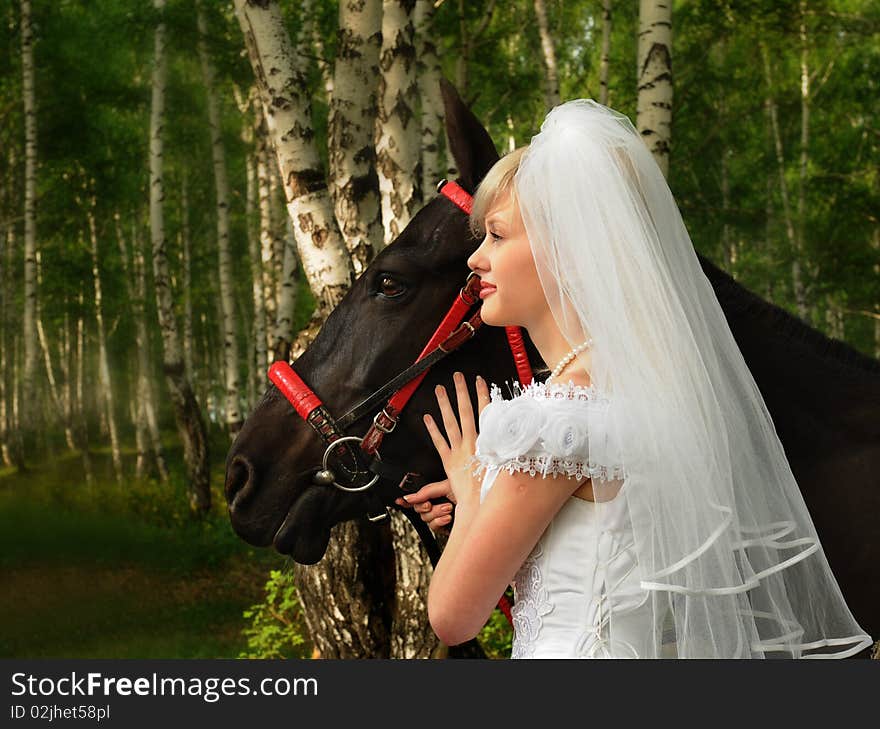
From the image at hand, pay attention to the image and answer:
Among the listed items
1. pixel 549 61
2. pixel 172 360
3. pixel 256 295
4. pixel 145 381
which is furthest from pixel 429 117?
pixel 145 381

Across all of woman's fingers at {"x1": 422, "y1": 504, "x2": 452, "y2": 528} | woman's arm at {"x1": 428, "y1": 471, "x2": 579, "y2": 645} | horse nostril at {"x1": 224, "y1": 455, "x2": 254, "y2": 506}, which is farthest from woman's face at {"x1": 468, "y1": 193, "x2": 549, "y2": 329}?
horse nostril at {"x1": 224, "y1": 455, "x2": 254, "y2": 506}

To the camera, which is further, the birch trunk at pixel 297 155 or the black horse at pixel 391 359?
the birch trunk at pixel 297 155

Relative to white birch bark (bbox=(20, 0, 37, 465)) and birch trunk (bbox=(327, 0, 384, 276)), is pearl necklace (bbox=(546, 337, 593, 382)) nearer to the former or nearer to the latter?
birch trunk (bbox=(327, 0, 384, 276))

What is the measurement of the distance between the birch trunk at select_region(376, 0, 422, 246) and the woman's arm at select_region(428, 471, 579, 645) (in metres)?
3.87

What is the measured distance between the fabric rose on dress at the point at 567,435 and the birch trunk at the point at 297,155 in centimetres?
311

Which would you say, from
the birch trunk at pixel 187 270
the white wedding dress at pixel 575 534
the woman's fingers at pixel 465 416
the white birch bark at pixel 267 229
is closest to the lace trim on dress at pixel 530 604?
the white wedding dress at pixel 575 534

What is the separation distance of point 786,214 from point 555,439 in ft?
68.1

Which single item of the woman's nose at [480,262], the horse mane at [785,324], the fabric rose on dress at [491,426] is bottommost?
the fabric rose on dress at [491,426]

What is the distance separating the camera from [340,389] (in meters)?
2.92

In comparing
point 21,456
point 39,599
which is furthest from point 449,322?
point 21,456

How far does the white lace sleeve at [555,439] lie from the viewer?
76.5 inches

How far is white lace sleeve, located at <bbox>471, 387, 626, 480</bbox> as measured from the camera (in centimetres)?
194

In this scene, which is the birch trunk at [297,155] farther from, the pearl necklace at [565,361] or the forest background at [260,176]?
the pearl necklace at [565,361]

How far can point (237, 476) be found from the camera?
2967mm
